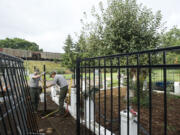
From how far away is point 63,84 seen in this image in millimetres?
4930

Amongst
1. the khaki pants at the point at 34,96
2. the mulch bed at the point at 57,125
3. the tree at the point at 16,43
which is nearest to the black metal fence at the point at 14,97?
the mulch bed at the point at 57,125

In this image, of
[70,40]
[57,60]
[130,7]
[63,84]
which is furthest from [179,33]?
[63,84]

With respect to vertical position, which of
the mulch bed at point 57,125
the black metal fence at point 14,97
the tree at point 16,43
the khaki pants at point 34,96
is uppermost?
the tree at point 16,43

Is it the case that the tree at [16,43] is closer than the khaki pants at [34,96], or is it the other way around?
the khaki pants at [34,96]

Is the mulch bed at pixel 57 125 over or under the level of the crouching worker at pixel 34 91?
under

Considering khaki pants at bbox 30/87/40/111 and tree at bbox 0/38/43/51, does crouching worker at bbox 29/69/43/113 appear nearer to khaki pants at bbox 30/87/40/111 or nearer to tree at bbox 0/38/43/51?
khaki pants at bbox 30/87/40/111

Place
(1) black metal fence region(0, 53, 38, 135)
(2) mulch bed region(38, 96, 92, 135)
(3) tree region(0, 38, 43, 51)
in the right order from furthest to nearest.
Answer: (3) tree region(0, 38, 43, 51), (2) mulch bed region(38, 96, 92, 135), (1) black metal fence region(0, 53, 38, 135)

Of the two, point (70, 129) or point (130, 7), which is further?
point (130, 7)

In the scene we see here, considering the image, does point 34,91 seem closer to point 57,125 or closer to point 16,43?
point 57,125

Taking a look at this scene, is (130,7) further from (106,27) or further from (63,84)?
(63,84)

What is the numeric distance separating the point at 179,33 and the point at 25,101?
5033cm

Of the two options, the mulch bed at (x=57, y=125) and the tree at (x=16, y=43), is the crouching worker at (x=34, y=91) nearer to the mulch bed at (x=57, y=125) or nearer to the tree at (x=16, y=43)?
the mulch bed at (x=57, y=125)

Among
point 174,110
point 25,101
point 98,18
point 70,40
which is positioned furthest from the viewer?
point 70,40

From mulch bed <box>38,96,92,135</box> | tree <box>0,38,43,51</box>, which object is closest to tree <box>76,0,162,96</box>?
mulch bed <box>38,96,92,135</box>
